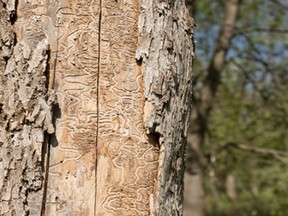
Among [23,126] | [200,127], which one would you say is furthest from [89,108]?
[200,127]

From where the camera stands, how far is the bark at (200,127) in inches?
366

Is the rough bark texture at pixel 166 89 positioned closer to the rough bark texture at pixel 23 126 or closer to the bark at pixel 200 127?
the rough bark texture at pixel 23 126

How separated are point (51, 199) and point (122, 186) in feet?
0.68

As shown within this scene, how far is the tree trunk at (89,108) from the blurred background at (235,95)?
6728 millimetres

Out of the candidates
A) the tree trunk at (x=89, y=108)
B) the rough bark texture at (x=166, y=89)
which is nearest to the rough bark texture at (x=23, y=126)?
the tree trunk at (x=89, y=108)

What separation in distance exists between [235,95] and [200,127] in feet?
3.03

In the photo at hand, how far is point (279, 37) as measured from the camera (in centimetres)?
1105

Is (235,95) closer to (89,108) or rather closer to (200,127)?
(200,127)

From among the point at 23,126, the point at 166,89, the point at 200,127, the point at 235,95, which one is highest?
the point at 235,95

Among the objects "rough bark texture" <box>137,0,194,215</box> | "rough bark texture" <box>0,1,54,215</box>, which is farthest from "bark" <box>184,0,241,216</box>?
"rough bark texture" <box>0,1,54,215</box>

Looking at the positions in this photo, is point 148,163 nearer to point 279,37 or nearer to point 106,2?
point 106,2

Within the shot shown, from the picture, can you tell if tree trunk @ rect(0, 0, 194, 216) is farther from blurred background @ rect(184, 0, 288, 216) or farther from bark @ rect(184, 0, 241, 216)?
bark @ rect(184, 0, 241, 216)

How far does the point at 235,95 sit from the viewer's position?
9891mm

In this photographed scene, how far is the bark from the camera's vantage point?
929 cm
